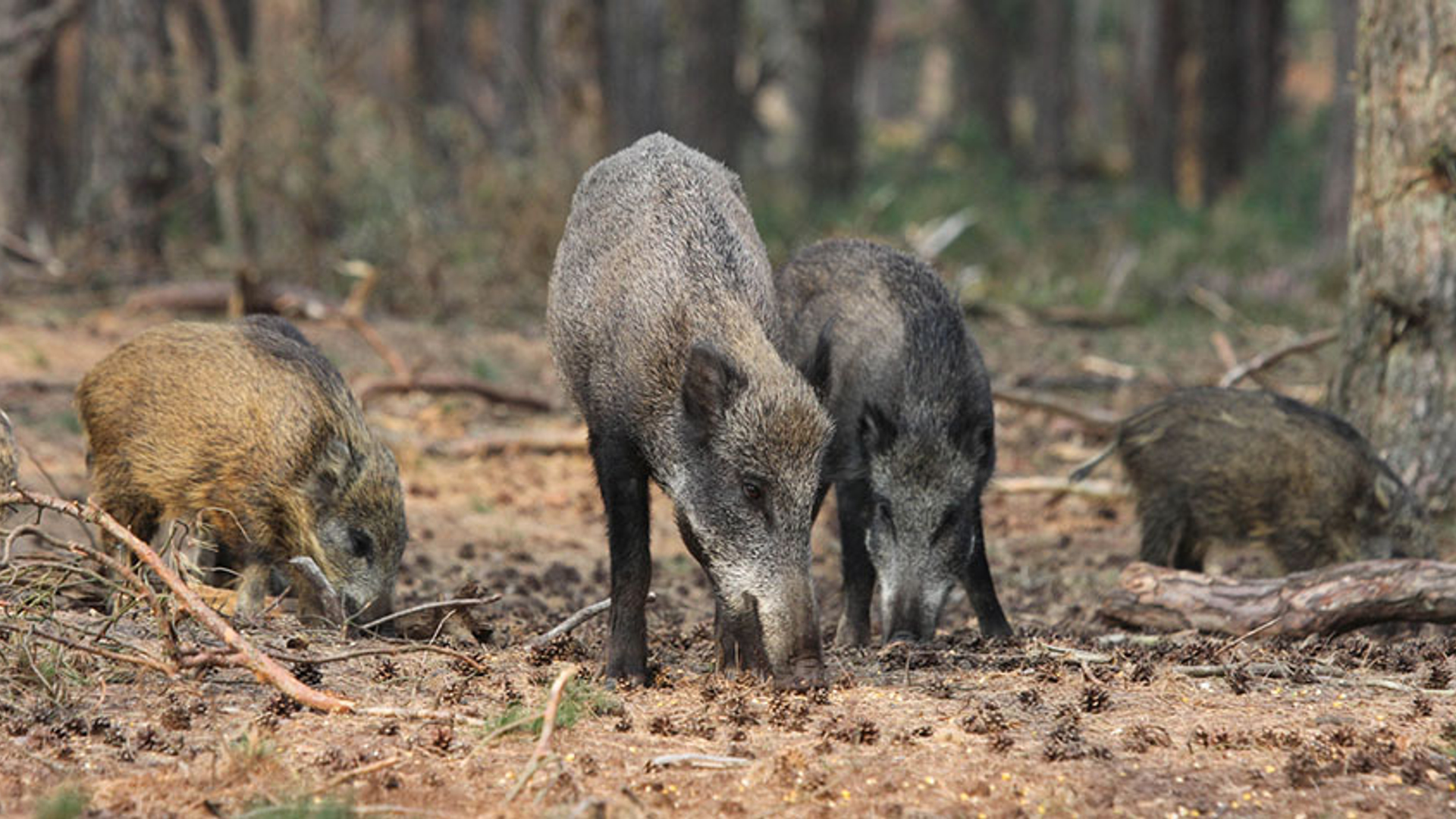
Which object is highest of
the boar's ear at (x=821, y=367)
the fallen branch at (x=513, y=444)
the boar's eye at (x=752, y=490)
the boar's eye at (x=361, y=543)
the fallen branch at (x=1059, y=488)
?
the boar's ear at (x=821, y=367)

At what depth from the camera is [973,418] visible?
6.62m

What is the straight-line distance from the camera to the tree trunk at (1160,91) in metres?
26.2

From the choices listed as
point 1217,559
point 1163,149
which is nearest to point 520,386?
point 1217,559

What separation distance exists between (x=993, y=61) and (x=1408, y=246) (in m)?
29.6

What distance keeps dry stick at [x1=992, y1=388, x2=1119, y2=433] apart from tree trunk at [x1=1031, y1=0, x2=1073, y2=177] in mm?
21841

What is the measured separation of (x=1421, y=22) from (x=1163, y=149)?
61.9 feet

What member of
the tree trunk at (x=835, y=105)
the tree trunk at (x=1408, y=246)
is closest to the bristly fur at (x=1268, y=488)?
the tree trunk at (x=1408, y=246)

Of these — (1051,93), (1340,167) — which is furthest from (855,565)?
(1051,93)

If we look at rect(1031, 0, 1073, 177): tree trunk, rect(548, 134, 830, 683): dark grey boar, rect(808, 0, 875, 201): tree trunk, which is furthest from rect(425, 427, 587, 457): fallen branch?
rect(1031, 0, 1073, 177): tree trunk

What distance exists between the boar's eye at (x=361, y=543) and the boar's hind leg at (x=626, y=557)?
4.61 ft

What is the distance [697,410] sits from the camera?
5.12 m

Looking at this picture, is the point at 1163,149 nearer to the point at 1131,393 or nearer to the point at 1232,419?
the point at 1131,393

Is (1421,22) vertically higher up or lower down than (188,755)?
higher up

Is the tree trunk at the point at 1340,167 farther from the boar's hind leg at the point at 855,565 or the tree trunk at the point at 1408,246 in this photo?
Result: the boar's hind leg at the point at 855,565
